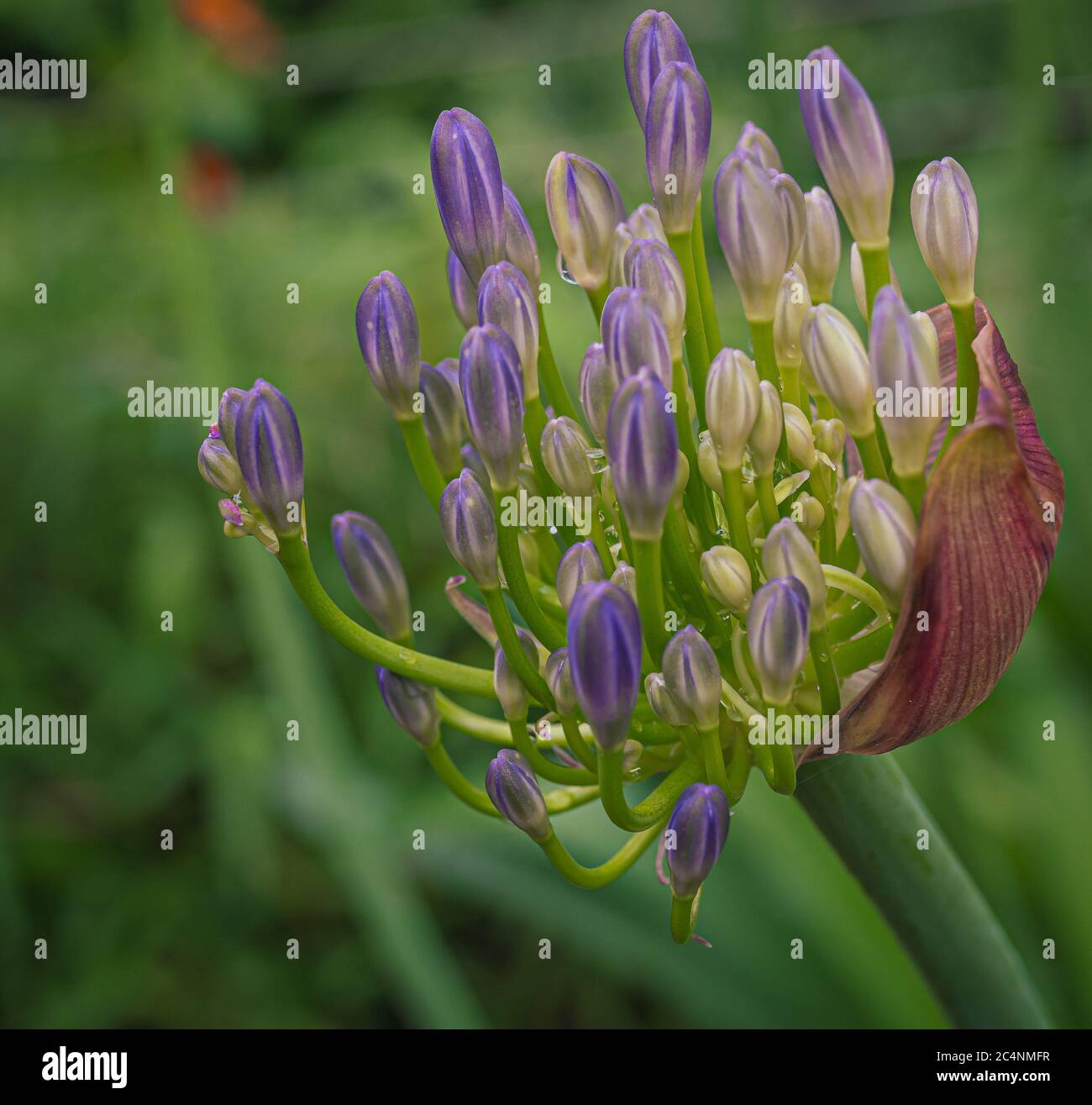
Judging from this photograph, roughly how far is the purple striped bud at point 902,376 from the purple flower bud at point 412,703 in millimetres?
364

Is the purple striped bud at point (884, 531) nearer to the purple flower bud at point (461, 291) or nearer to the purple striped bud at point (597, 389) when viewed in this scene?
the purple striped bud at point (597, 389)

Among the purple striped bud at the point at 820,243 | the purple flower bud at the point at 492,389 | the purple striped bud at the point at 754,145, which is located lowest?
the purple flower bud at the point at 492,389

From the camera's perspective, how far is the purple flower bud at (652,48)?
2.75 feet

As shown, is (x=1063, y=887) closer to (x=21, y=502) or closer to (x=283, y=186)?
(x=21, y=502)

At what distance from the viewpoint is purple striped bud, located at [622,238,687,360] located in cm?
76

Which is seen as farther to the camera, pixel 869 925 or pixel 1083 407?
pixel 1083 407

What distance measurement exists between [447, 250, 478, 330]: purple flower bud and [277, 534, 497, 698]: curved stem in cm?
23

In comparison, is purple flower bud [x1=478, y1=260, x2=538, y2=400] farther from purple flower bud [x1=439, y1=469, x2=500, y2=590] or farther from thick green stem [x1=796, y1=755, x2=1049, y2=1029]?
thick green stem [x1=796, y1=755, x2=1049, y2=1029]

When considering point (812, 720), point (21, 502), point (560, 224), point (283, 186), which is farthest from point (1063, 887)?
point (283, 186)

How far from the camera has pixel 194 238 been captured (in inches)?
74.3

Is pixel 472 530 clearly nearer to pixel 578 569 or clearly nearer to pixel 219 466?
pixel 578 569

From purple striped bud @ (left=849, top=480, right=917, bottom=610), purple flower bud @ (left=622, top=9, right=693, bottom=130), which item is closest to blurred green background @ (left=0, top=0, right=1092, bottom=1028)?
purple flower bud @ (left=622, top=9, right=693, bottom=130)

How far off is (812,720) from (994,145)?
90.1 inches

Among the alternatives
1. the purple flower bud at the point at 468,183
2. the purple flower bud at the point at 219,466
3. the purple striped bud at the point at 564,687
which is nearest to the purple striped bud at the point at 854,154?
the purple flower bud at the point at 468,183
